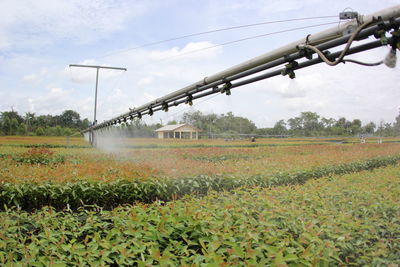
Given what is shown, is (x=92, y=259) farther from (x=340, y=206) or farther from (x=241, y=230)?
(x=340, y=206)

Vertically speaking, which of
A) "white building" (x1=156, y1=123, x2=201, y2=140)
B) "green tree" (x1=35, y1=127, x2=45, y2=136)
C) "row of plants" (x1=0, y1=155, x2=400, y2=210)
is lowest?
"row of plants" (x1=0, y1=155, x2=400, y2=210)

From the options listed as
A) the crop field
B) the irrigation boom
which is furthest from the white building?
the irrigation boom

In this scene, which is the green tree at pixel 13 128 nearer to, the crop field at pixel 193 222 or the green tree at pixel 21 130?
the green tree at pixel 21 130

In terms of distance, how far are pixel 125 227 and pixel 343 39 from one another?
215 centimetres

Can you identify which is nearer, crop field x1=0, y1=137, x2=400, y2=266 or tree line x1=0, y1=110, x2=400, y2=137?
crop field x1=0, y1=137, x2=400, y2=266

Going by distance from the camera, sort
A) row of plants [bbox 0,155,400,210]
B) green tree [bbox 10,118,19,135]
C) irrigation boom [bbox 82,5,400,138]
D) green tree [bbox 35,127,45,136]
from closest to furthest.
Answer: irrigation boom [bbox 82,5,400,138] → row of plants [bbox 0,155,400,210] → green tree [bbox 10,118,19,135] → green tree [bbox 35,127,45,136]


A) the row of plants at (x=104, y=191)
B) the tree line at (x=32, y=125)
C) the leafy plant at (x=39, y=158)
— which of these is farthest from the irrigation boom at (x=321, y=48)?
the tree line at (x=32, y=125)

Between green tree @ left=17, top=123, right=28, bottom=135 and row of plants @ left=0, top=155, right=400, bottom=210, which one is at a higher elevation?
green tree @ left=17, top=123, right=28, bottom=135

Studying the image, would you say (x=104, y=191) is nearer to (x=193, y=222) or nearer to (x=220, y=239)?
(x=193, y=222)

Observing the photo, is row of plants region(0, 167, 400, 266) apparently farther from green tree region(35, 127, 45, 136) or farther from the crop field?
green tree region(35, 127, 45, 136)

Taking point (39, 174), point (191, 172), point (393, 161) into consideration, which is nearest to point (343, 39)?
point (191, 172)

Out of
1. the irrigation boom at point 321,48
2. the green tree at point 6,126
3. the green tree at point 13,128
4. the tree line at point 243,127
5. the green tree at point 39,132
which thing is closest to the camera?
the irrigation boom at point 321,48

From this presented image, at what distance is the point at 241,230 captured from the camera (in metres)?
2.19

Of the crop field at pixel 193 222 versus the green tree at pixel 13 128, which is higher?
the green tree at pixel 13 128
